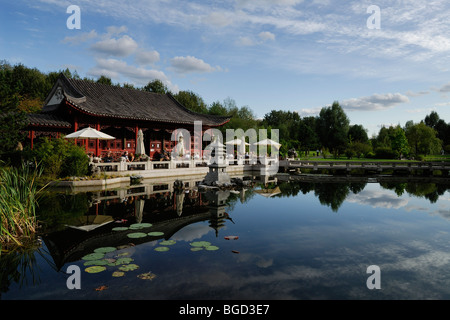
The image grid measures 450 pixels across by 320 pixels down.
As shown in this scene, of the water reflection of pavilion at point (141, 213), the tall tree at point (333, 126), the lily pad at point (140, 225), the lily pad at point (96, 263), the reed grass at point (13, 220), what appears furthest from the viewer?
the tall tree at point (333, 126)

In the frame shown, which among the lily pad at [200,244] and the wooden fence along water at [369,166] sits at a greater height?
the wooden fence along water at [369,166]

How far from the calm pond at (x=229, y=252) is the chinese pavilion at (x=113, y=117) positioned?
8593 millimetres

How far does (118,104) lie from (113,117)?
267cm

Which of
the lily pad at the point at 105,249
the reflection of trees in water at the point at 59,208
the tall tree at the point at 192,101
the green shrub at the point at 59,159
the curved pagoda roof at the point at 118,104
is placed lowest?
the lily pad at the point at 105,249

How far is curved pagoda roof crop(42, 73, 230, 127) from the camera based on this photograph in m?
19.8

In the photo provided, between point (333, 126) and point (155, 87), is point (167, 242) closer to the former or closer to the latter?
point (155, 87)

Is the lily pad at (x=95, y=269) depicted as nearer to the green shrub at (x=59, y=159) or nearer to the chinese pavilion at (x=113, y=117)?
the green shrub at (x=59, y=159)

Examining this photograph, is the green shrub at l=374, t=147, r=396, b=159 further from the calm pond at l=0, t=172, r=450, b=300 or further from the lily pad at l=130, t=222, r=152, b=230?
the lily pad at l=130, t=222, r=152, b=230

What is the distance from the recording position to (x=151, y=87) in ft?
151

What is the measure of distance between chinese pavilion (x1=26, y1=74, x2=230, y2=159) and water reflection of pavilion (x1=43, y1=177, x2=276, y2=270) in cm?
708

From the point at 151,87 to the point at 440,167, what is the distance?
37.8 meters

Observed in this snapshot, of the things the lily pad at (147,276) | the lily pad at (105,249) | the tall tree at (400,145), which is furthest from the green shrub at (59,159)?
the tall tree at (400,145)

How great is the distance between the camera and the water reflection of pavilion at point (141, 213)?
6.46 metres

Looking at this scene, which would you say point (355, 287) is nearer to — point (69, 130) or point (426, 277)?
point (426, 277)
